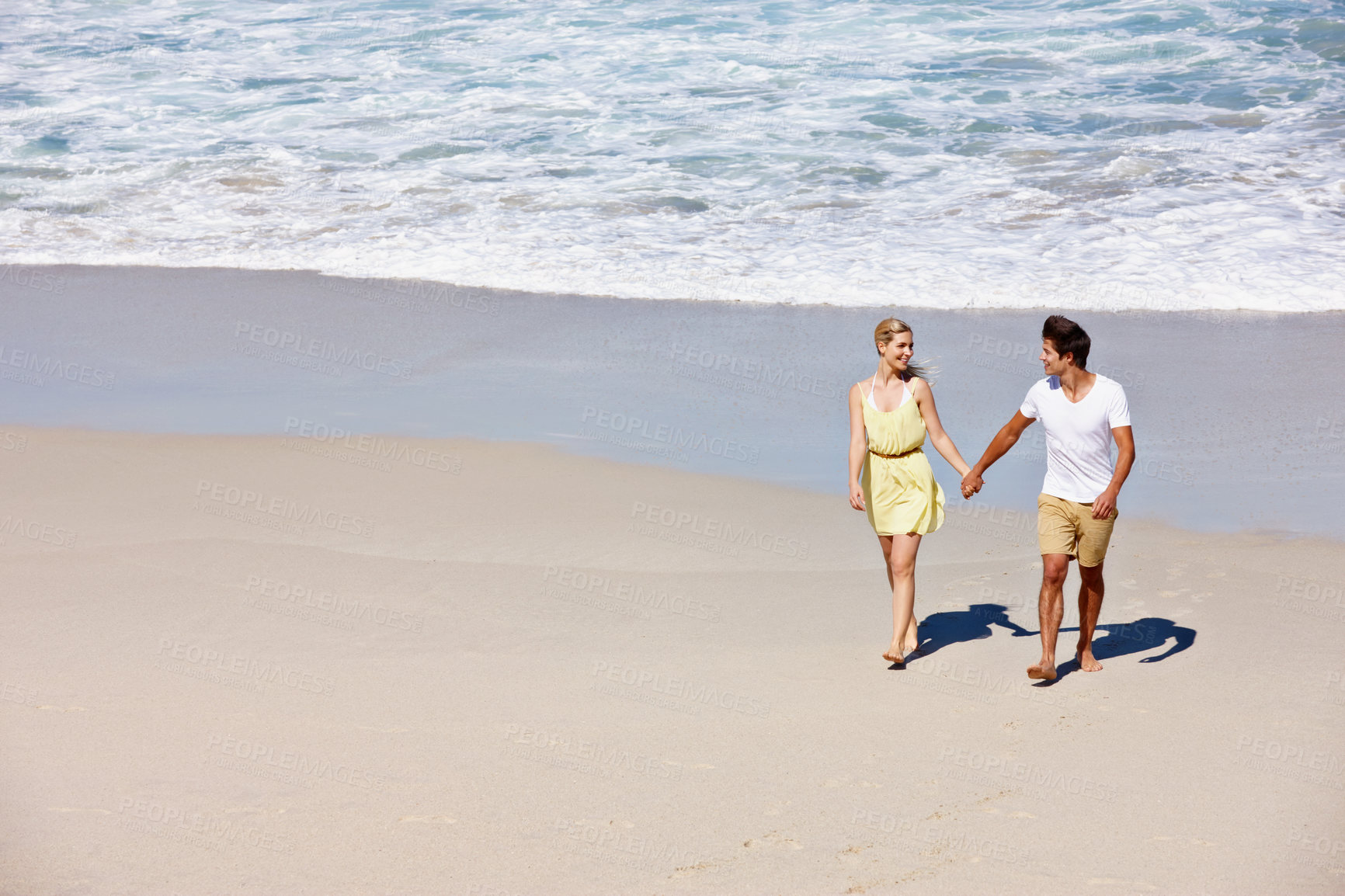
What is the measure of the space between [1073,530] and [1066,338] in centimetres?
86

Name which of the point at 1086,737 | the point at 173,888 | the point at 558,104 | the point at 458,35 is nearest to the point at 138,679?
the point at 173,888

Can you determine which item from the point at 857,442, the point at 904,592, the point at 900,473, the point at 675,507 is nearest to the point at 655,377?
the point at 675,507

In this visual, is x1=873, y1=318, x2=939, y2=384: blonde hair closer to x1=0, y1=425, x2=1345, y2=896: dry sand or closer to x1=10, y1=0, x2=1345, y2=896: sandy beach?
x1=10, y1=0, x2=1345, y2=896: sandy beach

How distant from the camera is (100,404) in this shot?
27.2 ft

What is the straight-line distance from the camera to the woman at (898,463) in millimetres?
5109

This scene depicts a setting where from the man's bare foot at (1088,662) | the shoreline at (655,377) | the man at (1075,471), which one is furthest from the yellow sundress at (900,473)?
the shoreline at (655,377)

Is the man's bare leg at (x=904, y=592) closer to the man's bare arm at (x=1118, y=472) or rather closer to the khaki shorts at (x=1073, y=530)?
the khaki shorts at (x=1073, y=530)

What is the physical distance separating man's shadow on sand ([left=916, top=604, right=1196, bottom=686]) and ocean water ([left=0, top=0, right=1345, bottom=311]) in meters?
4.99

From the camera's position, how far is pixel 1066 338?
469 cm

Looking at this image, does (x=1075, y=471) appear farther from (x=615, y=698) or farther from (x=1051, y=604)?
(x=615, y=698)

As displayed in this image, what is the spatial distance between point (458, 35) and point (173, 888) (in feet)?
66.3

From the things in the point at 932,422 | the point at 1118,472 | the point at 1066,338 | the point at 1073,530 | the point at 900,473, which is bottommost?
the point at 1073,530

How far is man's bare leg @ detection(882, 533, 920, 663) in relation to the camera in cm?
514

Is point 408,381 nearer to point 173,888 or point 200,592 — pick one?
point 200,592
